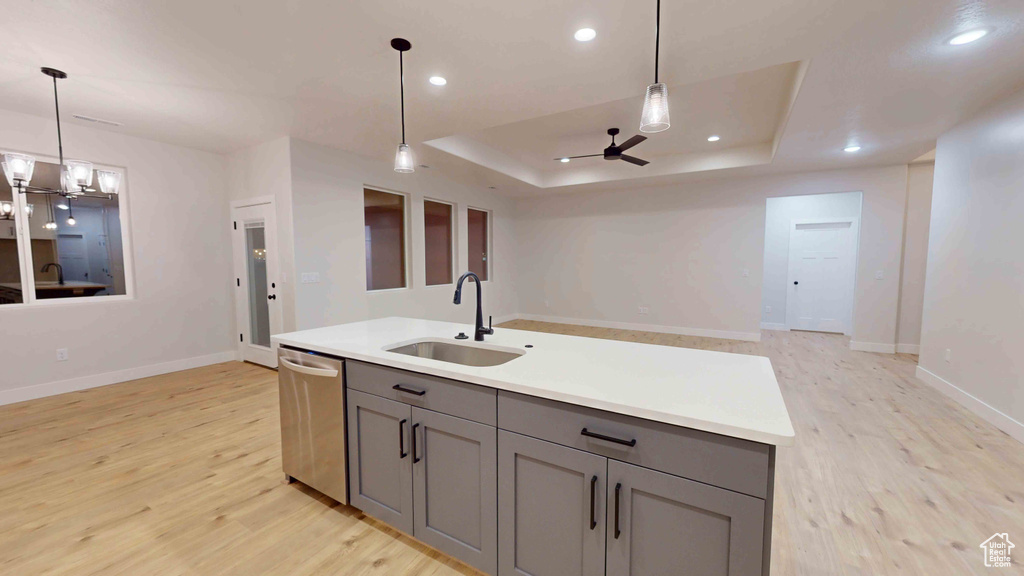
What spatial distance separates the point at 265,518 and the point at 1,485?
1.73 metres

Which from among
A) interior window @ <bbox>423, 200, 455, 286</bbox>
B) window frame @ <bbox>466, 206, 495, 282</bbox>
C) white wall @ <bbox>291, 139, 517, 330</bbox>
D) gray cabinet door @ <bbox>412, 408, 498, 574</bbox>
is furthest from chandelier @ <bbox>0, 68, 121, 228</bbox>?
window frame @ <bbox>466, 206, 495, 282</bbox>

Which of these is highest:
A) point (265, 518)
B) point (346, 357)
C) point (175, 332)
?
point (346, 357)

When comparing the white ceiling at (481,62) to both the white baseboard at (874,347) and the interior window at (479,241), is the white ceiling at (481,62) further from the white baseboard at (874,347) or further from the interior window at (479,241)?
the interior window at (479,241)

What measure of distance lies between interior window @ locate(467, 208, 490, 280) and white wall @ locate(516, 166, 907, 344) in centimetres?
95

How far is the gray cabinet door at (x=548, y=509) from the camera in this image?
125 centimetres

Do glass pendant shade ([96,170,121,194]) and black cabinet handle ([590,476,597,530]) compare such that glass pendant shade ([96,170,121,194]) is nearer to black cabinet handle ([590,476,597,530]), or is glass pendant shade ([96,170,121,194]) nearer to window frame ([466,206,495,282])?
black cabinet handle ([590,476,597,530])

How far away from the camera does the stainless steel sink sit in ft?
6.49

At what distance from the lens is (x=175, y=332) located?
14.6 feet

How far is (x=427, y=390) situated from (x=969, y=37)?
145 inches

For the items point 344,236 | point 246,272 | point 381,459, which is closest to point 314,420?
point 381,459

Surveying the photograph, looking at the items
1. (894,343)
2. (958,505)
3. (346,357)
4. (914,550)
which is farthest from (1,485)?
(894,343)

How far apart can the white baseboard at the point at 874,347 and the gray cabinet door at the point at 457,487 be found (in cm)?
636

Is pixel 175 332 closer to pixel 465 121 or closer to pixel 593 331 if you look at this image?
pixel 465 121

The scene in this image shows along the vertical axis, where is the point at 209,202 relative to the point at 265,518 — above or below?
above
